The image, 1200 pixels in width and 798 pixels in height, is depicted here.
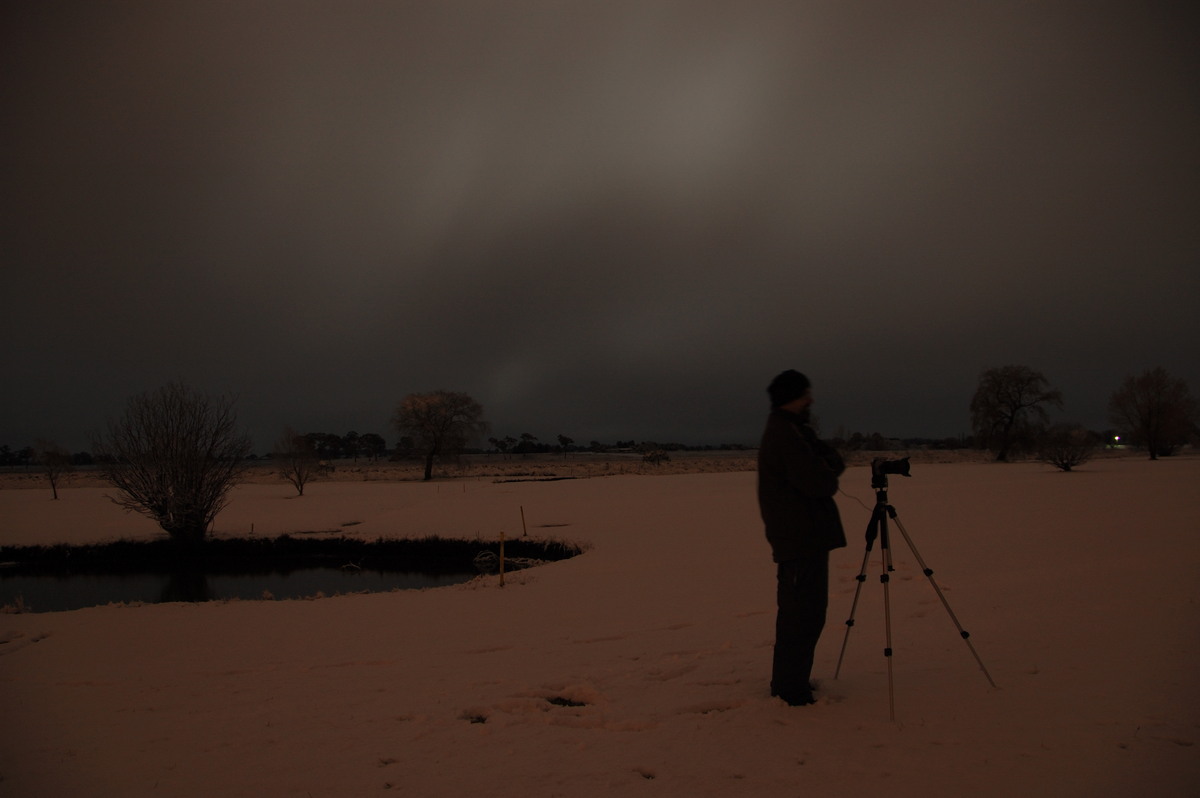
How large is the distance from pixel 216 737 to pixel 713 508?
2050 centimetres

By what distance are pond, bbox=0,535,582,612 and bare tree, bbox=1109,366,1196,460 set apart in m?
47.3

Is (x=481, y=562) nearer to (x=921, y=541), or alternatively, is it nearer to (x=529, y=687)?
(x=921, y=541)

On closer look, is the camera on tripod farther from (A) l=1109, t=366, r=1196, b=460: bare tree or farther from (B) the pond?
(A) l=1109, t=366, r=1196, b=460: bare tree

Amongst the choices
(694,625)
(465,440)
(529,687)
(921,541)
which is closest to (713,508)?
(921,541)

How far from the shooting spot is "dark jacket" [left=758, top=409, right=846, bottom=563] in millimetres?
4230

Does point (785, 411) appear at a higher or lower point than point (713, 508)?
higher

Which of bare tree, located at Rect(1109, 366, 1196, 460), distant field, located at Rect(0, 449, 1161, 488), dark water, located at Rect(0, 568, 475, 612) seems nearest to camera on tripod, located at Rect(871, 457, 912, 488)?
dark water, located at Rect(0, 568, 475, 612)

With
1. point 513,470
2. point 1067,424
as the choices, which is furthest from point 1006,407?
point 513,470

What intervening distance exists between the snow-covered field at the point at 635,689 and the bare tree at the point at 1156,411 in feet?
138

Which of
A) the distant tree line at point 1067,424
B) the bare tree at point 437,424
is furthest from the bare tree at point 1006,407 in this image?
the bare tree at point 437,424

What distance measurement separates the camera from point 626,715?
15.3 ft

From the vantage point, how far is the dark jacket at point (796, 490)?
4.23 metres

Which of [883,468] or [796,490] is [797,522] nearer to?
[796,490]

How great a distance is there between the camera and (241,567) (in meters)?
21.2
